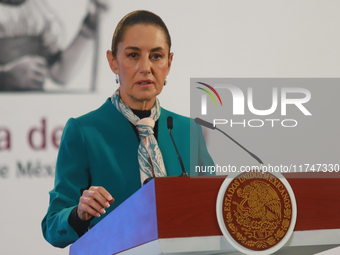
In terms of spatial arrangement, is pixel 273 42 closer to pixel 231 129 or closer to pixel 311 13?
pixel 311 13

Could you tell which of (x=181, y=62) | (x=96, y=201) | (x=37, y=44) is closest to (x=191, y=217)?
(x=96, y=201)

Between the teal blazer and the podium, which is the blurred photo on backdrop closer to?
the teal blazer

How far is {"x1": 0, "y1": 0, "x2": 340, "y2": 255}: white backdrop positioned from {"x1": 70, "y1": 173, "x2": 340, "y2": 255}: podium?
5.74 ft

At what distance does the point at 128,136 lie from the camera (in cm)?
188

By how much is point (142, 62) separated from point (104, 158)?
1.37 ft

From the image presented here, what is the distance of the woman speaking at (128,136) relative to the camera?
1.73m

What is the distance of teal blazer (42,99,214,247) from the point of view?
5.57 feet

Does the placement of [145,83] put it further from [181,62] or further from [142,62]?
[181,62]

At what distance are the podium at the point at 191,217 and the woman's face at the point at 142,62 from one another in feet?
2.91

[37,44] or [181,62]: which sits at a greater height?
[37,44]

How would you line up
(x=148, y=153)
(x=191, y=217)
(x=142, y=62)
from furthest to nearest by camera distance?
(x=142, y=62) → (x=148, y=153) → (x=191, y=217)

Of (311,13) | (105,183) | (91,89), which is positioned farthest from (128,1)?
(105,183)

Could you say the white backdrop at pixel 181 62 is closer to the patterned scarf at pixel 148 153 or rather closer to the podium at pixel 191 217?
the patterned scarf at pixel 148 153

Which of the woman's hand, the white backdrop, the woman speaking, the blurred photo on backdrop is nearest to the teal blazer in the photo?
the woman speaking
